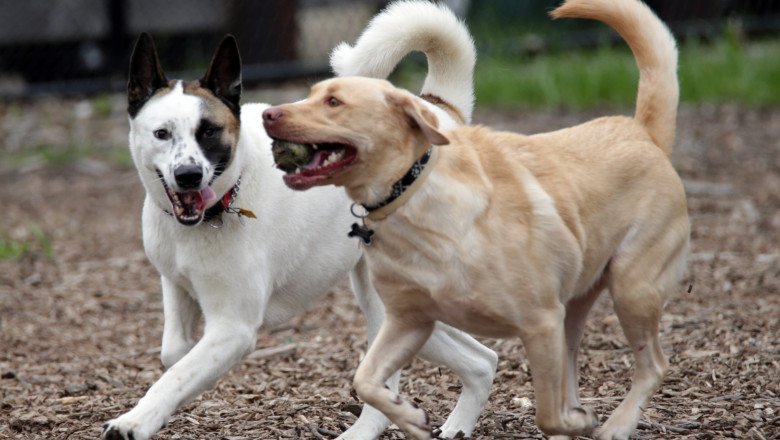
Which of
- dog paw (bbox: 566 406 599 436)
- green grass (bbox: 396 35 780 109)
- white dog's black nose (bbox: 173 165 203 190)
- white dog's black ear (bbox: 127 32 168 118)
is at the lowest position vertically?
green grass (bbox: 396 35 780 109)

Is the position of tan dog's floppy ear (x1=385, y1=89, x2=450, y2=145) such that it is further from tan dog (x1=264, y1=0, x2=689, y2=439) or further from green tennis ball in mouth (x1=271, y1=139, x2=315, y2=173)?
green tennis ball in mouth (x1=271, y1=139, x2=315, y2=173)

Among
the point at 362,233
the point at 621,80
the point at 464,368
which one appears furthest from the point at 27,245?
the point at 621,80

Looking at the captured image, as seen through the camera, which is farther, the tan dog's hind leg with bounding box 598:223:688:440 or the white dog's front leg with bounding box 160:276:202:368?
the white dog's front leg with bounding box 160:276:202:368

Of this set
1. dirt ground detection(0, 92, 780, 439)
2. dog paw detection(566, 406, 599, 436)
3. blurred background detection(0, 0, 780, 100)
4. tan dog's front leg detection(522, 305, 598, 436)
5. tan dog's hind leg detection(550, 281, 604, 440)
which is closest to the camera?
tan dog's front leg detection(522, 305, 598, 436)

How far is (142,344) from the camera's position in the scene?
5.20 metres

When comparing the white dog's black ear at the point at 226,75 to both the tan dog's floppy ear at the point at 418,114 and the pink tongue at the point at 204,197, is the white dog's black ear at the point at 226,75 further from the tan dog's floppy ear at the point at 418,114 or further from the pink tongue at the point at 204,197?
the tan dog's floppy ear at the point at 418,114

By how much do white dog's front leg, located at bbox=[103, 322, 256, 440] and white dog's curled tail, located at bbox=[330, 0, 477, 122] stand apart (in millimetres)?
1124

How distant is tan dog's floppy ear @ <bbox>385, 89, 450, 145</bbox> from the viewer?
8.84 ft

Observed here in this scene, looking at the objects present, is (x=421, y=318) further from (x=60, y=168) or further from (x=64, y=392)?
(x=60, y=168)

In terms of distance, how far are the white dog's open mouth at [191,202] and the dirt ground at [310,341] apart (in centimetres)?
87

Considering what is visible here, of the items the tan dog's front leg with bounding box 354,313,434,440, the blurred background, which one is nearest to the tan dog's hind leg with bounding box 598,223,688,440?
the tan dog's front leg with bounding box 354,313,434,440

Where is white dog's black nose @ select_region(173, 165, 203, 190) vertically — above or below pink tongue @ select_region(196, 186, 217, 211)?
above

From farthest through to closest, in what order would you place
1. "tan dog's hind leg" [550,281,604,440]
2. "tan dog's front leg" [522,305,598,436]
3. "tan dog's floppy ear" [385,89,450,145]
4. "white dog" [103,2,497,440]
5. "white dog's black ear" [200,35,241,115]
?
"white dog's black ear" [200,35,241,115]
"tan dog's hind leg" [550,281,604,440]
"white dog" [103,2,497,440]
"tan dog's front leg" [522,305,598,436]
"tan dog's floppy ear" [385,89,450,145]

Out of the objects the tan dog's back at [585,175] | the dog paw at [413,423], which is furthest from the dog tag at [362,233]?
the dog paw at [413,423]
